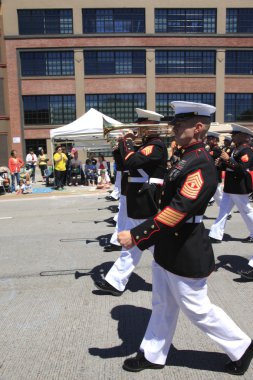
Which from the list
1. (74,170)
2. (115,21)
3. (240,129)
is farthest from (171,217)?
(115,21)

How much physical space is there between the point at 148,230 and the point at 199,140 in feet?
2.41

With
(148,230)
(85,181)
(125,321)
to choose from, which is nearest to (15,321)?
(125,321)

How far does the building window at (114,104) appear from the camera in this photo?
3142 centimetres

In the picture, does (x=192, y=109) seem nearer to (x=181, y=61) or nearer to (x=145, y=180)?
(x=145, y=180)

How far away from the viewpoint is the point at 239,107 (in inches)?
1286

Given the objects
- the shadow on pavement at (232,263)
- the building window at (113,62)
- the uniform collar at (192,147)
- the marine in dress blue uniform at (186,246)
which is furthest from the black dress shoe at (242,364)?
the building window at (113,62)

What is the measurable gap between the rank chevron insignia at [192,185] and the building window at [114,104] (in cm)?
2952

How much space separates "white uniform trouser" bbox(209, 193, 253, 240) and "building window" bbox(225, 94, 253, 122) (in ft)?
91.7

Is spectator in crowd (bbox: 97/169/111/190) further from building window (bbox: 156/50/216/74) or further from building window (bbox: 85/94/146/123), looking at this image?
building window (bbox: 156/50/216/74)

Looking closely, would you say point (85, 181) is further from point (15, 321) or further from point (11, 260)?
point (15, 321)

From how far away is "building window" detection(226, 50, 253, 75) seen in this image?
32344mm

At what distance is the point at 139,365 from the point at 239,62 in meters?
34.0

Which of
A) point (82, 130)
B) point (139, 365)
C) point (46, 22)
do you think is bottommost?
point (139, 365)

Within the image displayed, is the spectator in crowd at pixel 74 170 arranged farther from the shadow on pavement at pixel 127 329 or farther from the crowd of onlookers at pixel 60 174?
the shadow on pavement at pixel 127 329
